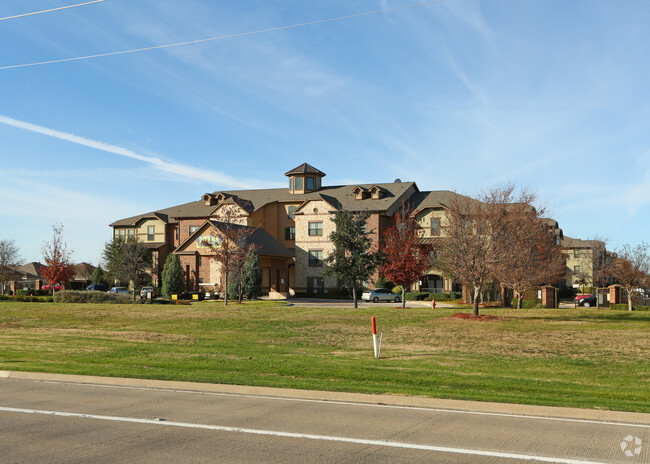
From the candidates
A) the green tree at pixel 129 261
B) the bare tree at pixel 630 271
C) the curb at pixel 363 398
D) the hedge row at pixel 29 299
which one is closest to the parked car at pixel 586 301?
the bare tree at pixel 630 271

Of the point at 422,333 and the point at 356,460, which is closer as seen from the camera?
the point at 356,460

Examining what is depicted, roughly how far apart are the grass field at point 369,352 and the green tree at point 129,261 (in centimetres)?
3542

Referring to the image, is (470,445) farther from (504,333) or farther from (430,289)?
(430,289)

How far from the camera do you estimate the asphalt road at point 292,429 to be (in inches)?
301

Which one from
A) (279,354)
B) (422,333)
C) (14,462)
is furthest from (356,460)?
(422,333)

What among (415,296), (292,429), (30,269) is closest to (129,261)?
(415,296)

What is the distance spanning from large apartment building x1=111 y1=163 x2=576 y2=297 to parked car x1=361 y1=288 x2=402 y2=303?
4.76 m

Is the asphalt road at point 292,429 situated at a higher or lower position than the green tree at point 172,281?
lower

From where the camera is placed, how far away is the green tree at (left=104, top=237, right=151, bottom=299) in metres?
69.2

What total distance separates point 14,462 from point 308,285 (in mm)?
58851

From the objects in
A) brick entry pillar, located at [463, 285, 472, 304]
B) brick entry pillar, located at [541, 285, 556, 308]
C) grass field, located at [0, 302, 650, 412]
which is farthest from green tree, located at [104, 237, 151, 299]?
brick entry pillar, located at [541, 285, 556, 308]

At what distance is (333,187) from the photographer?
72.6 m

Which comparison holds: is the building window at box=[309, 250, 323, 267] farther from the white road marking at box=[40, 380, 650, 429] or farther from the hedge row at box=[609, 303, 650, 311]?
the white road marking at box=[40, 380, 650, 429]

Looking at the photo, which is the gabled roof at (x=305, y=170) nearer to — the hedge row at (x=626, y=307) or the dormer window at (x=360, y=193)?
the dormer window at (x=360, y=193)
